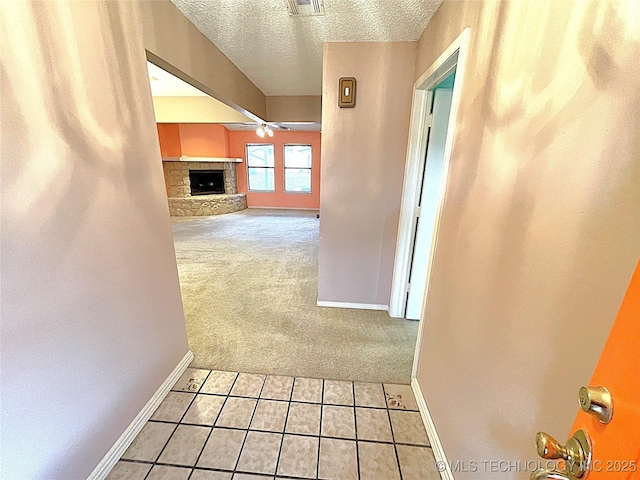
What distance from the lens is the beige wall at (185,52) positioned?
1.48 meters

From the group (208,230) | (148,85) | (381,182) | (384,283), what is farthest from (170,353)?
(208,230)

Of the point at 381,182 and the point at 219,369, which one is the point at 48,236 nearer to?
the point at 219,369

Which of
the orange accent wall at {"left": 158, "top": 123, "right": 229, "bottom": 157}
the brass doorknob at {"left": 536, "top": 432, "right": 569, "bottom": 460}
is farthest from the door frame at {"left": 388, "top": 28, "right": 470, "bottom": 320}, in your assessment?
the orange accent wall at {"left": 158, "top": 123, "right": 229, "bottom": 157}

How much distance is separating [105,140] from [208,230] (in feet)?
15.9

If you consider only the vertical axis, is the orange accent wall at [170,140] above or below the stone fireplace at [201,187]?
above

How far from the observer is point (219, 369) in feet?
6.31

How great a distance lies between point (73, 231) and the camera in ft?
3.54

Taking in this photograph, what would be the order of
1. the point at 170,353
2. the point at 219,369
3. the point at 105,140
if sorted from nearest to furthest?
the point at 105,140 → the point at 170,353 → the point at 219,369

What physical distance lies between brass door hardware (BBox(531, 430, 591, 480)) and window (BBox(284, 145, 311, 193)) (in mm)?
7766

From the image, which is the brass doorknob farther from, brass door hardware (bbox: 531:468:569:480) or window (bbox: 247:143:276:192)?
window (bbox: 247:143:276:192)

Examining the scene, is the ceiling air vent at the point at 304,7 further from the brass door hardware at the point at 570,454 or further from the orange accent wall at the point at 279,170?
the orange accent wall at the point at 279,170

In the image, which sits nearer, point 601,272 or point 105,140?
point 601,272

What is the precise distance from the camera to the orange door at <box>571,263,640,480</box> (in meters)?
0.38

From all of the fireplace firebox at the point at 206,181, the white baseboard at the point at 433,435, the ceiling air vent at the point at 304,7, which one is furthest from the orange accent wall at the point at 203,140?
the white baseboard at the point at 433,435
